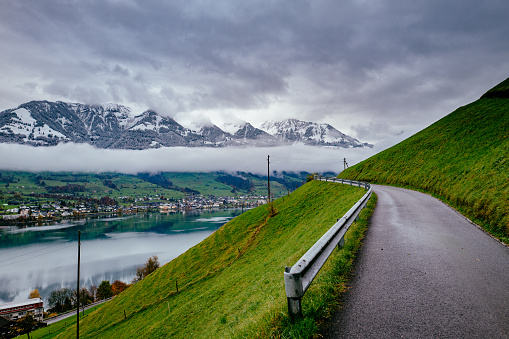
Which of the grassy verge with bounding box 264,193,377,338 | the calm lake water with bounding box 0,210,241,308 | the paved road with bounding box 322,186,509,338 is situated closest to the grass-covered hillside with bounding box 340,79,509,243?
the paved road with bounding box 322,186,509,338

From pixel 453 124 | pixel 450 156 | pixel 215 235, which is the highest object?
pixel 453 124

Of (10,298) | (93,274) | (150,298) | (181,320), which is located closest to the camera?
(181,320)

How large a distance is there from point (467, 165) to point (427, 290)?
1122 inches

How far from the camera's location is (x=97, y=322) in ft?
108

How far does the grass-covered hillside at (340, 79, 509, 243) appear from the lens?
13.3 metres

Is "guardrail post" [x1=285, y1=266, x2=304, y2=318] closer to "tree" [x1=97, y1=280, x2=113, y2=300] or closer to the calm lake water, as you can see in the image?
"tree" [x1=97, y1=280, x2=113, y2=300]

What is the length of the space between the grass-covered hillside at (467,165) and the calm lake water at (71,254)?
89496 millimetres

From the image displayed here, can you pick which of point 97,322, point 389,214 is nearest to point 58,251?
point 97,322

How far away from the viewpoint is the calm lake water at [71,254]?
95469 mm

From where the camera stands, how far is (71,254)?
141 meters

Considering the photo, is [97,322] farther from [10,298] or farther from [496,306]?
[10,298]

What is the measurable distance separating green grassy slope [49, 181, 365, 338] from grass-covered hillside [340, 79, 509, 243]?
298 inches

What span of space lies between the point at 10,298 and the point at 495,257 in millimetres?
130088

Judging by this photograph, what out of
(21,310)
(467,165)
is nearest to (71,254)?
(21,310)
